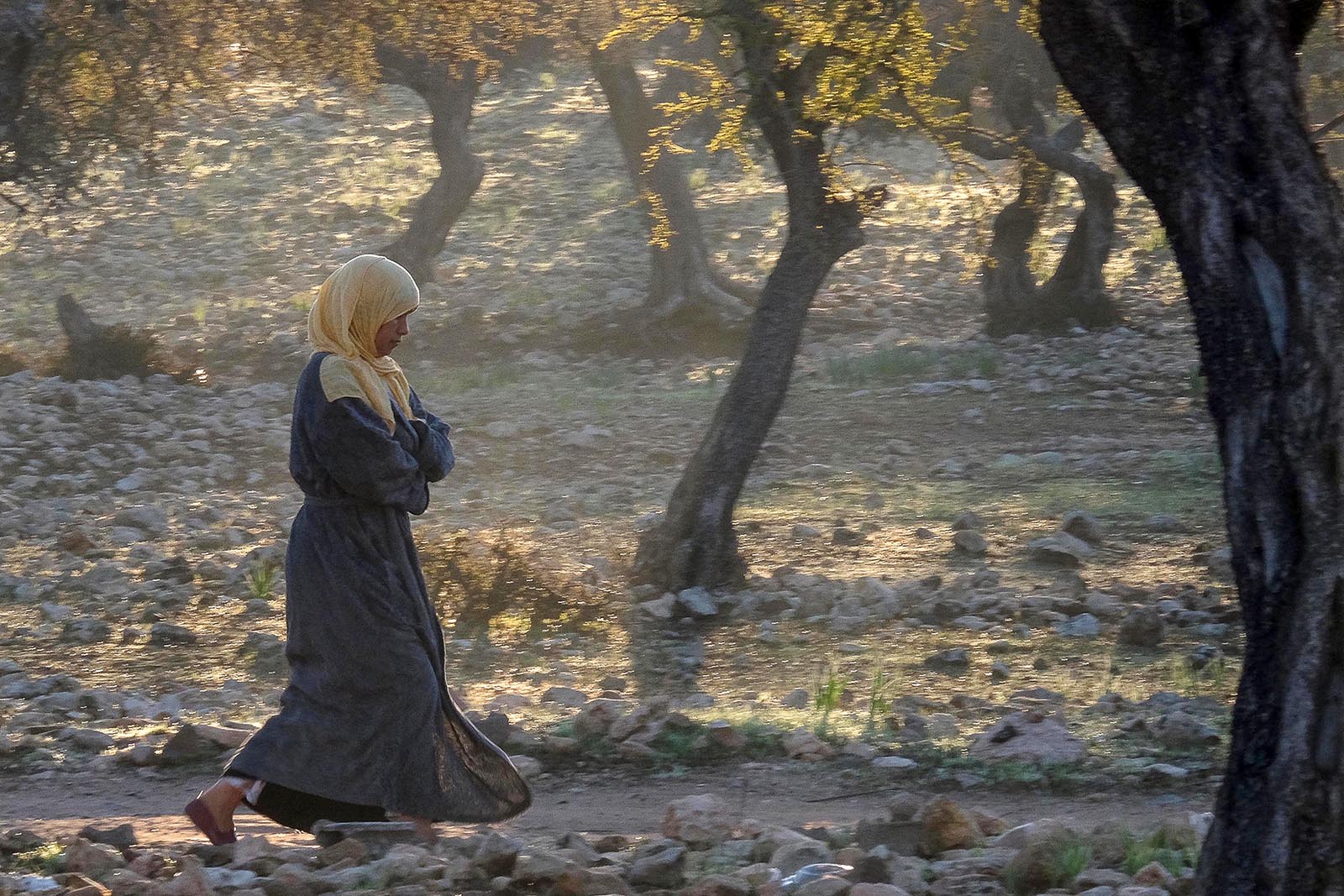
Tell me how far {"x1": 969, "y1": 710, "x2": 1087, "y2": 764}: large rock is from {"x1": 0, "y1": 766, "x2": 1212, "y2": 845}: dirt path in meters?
0.24

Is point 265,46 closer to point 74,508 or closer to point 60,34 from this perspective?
point 60,34

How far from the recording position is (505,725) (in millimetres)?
5574

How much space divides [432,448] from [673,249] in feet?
41.0

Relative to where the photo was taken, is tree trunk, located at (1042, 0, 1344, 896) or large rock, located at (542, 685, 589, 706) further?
large rock, located at (542, 685, 589, 706)

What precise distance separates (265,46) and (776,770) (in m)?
8.24

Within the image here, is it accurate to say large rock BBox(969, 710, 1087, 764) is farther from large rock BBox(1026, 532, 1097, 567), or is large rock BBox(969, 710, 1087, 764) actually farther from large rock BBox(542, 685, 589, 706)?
large rock BBox(1026, 532, 1097, 567)

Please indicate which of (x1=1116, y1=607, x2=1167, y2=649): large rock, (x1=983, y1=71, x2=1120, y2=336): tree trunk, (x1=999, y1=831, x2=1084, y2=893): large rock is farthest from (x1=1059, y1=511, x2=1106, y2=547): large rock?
(x1=983, y1=71, x2=1120, y2=336): tree trunk

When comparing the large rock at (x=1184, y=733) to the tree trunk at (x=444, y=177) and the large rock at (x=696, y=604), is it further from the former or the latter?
the tree trunk at (x=444, y=177)

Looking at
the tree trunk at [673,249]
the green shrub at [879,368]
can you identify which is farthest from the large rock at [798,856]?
the tree trunk at [673,249]

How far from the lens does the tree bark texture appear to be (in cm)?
795

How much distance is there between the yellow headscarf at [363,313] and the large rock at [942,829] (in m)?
1.76

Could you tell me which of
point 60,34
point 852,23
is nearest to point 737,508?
point 852,23

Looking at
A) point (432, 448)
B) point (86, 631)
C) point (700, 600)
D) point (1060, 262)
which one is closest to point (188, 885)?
point (432, 448)

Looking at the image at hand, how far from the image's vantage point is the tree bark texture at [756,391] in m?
7.95
